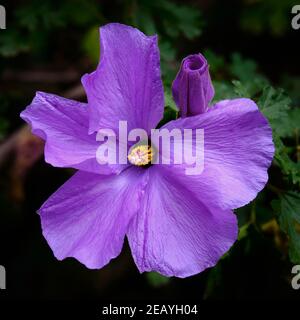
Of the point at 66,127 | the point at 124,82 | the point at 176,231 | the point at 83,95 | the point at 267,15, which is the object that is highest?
the point at 267,15

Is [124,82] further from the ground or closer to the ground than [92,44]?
closer to the ground

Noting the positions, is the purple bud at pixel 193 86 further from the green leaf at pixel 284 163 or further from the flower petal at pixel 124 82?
the green leaf at pixel 284 163

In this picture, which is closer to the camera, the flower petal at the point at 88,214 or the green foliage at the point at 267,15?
the flower petal at the point at 88,214

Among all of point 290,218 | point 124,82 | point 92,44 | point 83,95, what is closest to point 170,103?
point 124,82

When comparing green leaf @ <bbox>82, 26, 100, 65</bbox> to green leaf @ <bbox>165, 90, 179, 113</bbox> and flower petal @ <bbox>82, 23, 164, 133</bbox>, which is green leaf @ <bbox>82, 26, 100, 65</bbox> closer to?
green leaf @ <bbox>165, 90, 179, 113</bbox>

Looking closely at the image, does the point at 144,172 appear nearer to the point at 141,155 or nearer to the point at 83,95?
the point at 141,155

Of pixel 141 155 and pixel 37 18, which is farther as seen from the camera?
pixel 37 18

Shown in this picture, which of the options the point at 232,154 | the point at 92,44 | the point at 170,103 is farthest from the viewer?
the point at 92,44

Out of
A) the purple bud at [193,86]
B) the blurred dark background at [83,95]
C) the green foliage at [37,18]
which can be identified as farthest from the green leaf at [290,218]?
the green foliage at [37,18]

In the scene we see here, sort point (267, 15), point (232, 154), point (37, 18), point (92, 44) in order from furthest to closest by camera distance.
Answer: point (267, 15) < point (92, 44) < point (37, 18) < point (232, 154)
